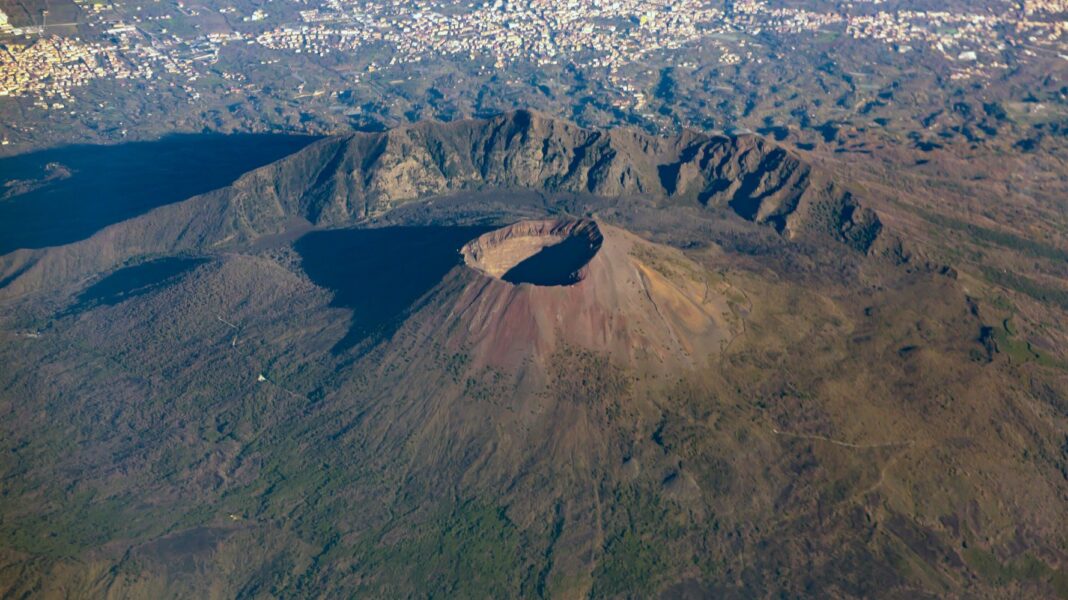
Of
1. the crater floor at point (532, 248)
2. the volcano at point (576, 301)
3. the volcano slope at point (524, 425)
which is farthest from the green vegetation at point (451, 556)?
the crater floor at point (532, 248)

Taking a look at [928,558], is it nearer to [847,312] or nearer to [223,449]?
[847,312]

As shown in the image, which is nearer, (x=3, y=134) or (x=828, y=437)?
(x=828, y=437)

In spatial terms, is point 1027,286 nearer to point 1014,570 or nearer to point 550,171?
point 1014,570

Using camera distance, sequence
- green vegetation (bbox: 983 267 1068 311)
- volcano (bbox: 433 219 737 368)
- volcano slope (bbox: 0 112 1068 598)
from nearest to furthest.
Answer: volcano slope (bbox: 0 112 1068 598), volcano (bbox: 433 219 737 368), green vegetation (bbox: 983 267 1068 311)

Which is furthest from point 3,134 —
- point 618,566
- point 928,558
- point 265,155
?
point 928,558

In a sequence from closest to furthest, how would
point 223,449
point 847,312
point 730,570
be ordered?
point 730,570 < point 223,449 < point 847,312

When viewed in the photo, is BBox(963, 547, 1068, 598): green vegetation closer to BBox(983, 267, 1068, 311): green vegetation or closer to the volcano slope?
the volcano slope

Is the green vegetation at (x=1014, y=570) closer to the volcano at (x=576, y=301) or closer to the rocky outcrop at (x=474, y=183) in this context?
the volcano at (x=576, y=301)

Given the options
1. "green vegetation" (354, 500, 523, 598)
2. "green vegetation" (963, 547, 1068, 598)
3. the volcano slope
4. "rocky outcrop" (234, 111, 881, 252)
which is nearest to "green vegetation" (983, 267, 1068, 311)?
the volcano slope
